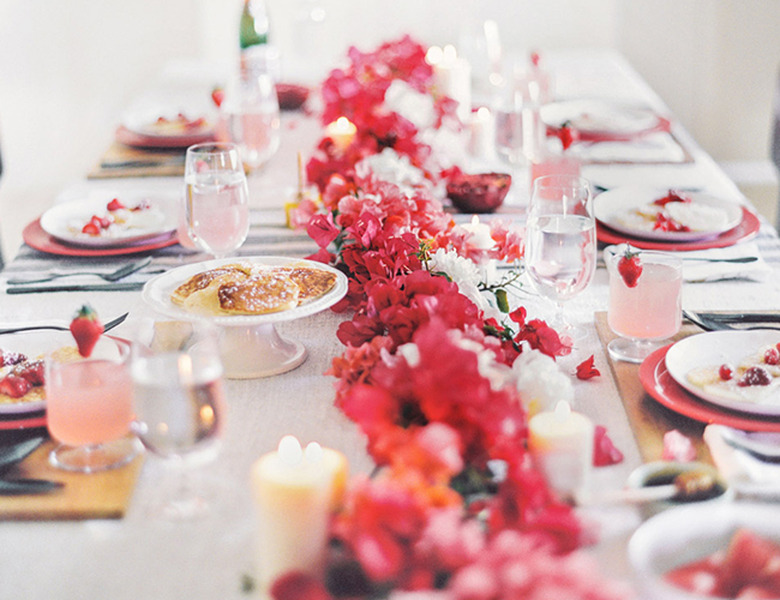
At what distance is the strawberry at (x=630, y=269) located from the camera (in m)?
1.09

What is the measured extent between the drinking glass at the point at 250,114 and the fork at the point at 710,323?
1044 mm

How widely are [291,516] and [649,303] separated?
1.94 feet

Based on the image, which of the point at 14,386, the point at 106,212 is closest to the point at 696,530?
the point at 14,386

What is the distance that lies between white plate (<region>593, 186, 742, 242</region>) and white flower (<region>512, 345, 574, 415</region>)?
66cm

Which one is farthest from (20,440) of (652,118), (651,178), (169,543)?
(652,118)

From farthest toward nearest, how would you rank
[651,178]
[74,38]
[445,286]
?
[74,38]
[651,178]
[445,286]

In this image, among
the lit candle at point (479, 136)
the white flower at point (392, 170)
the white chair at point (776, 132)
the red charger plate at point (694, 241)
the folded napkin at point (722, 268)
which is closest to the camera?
the folded napkin at point (722, 268)

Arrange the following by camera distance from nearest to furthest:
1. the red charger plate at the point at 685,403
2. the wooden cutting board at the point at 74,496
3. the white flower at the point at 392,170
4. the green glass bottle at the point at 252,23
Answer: the wooden cutting board at the point at 74,496, the red charger plate at the point at 685,403, the white flower at the point at 392,170, the green glass bottle at the point at 252,23

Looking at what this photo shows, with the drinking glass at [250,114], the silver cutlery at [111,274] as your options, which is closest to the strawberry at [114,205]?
the silver cutlery at [111,274]

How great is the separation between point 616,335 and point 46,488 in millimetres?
736

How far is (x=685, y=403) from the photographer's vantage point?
0.99m

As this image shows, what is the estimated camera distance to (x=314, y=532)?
707mm

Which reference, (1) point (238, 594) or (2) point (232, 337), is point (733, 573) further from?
(2) point (232, 337)

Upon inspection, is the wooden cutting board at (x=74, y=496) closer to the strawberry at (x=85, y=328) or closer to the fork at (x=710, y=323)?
the strawberry at (x=85, y=328)
